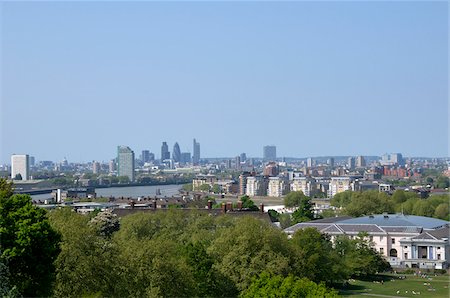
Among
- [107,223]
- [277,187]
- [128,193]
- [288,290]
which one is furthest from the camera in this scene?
[128,193]

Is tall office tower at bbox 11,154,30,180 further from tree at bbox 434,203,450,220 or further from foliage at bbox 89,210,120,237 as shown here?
foliage at bbox 89,210,120,237

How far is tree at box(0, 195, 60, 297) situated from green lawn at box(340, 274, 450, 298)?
A: 16356 mm

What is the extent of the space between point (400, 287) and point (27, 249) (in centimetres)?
2121

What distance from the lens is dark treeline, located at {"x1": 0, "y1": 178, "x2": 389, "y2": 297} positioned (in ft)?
59.3

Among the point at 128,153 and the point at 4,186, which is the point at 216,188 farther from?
the point at 4,186

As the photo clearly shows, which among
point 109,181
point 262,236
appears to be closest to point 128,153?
point 109,181

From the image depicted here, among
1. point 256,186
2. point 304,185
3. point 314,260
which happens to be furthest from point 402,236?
point 256,186

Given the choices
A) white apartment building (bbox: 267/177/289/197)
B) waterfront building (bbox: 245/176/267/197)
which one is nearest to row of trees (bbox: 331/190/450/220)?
white apartment building (bbox: 267/177/289/197)

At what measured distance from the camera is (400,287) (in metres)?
35.8

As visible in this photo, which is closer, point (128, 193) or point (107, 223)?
point (107, 223)

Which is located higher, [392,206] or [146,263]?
[146,263]

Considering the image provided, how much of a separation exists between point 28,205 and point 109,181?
469 ft

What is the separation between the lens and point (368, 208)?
62.8m

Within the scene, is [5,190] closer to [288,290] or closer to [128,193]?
[288,290]
